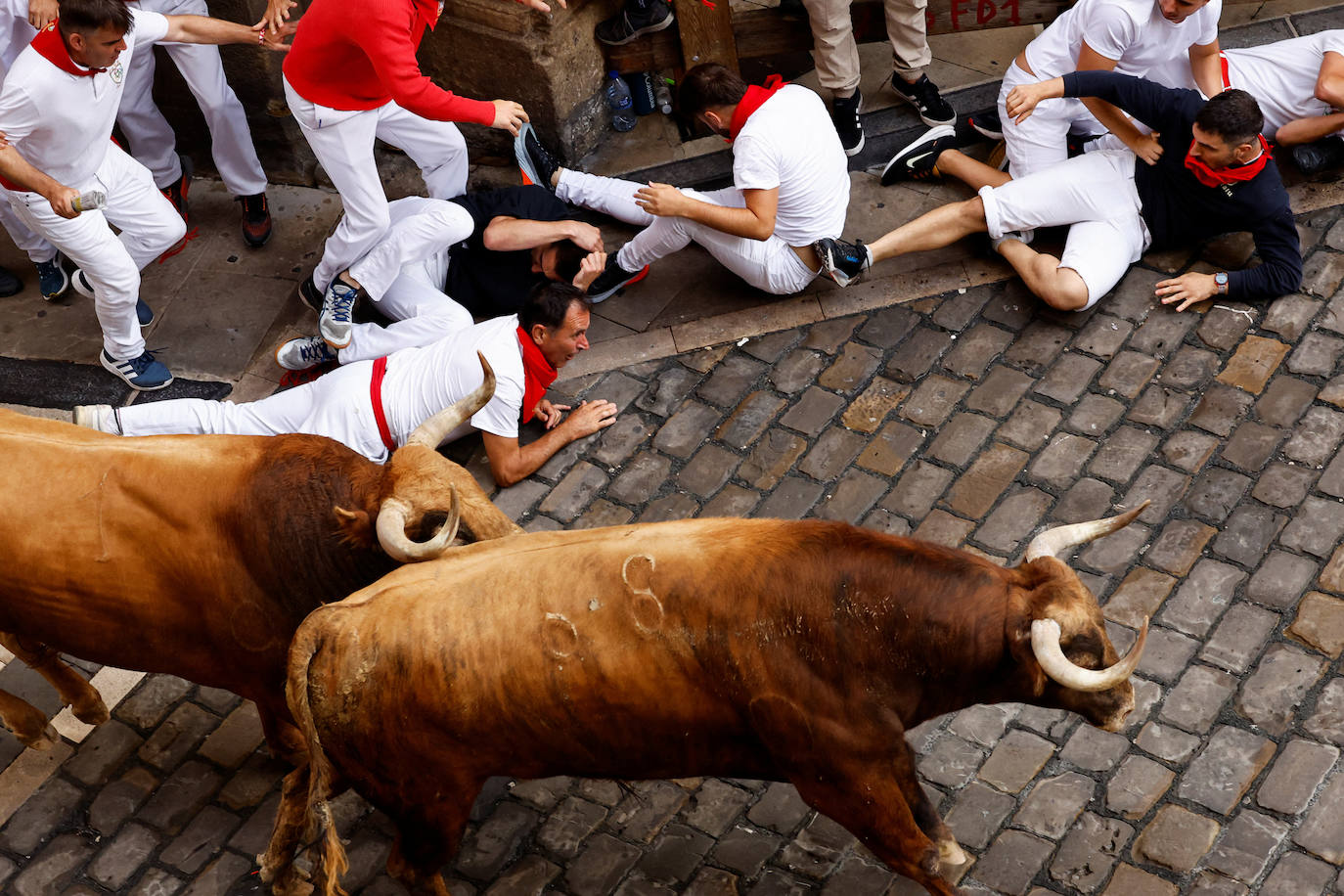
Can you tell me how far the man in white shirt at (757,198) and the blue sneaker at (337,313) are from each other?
1.30m

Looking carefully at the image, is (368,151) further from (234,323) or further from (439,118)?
(234,323)

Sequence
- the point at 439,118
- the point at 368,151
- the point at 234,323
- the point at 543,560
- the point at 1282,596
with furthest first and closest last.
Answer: the point at 234,323 → the point at 368,151 → the point at 439,118 → the point at 1282,596 → the point at 543,560

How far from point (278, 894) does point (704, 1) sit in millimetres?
5280

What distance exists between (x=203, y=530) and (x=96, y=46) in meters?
2.94

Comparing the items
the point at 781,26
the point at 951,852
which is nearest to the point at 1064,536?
the point at 951,852

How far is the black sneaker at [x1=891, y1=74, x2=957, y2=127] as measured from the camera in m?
8.22

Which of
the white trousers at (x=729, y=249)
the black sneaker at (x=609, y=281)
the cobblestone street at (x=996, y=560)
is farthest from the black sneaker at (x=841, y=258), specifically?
the black sneaker at (x=609, y=281)

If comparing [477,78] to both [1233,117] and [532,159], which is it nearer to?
[532,159]

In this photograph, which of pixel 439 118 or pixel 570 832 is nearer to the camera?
pixel 570 832

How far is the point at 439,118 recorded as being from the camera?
678 centimetres

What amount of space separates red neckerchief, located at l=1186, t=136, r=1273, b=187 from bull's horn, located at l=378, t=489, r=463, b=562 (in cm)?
440

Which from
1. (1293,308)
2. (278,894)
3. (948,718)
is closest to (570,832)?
(278,894)

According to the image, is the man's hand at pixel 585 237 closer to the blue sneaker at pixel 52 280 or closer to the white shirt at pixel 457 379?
the white shirt at pixel 457 379

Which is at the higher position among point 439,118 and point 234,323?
point 439,118
